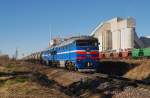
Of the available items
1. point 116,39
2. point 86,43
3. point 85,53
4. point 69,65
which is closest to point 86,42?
point 86,43

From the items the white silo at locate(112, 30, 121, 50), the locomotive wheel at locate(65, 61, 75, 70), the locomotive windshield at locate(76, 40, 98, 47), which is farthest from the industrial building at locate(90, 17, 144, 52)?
the locomotive windshield at locate(76, 40, 98, 47)

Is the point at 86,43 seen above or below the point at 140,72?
above

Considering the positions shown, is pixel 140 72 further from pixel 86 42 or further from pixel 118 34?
pixel 118 34

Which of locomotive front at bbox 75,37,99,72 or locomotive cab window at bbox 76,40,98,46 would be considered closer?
→ locomotive front at bbox 75,37,99,72

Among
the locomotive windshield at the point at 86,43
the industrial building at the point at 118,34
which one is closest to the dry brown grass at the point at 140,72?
the locomotive windshield at the point at 86,43

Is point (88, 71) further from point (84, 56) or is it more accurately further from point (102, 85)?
point (102, 85)

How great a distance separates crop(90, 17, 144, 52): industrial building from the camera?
375 feet

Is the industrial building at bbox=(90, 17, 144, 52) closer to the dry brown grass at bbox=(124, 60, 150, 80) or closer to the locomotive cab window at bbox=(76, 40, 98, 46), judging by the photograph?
the dry brown grass at bbox=(124, 60, 150, 80)

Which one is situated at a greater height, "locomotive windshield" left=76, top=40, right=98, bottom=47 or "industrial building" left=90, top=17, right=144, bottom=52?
"industrial building" left=90, top=17, right=144, bottom=52

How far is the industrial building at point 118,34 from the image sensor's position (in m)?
114

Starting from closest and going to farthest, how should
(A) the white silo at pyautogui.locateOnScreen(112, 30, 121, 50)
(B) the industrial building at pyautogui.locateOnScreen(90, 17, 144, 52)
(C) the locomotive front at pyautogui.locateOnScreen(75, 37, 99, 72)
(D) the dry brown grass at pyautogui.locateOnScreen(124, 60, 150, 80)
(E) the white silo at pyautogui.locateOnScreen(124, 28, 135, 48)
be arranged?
(D) the dry brown grass at pyautogui.locateOnScreen(124, 60, 150, 80) < (C) the locomotive front at pyautogui.locateOnScreen(75, 37, 99, 72) < (E) the white silo at pyautogui.locateOnScreen(124, 28, 135, 48) < (B) the industrial building at pyautogui.locateOnScreen(90, 17, 144, 52) < (A) the white silo at pyautogui.locateOnScreen(112, 30, 121, 50)

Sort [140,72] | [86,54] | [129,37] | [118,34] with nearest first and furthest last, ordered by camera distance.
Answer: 1. [140,72]
2. [86,54]
3. [129,37]
4. [118,34]

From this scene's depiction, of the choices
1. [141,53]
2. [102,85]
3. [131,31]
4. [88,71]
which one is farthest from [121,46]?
[102,85]

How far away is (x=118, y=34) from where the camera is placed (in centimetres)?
12112
